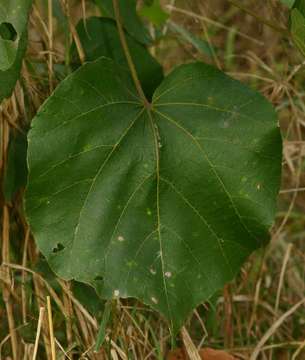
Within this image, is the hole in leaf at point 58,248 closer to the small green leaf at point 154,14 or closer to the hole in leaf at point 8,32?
the hole in leaf at point 8,32

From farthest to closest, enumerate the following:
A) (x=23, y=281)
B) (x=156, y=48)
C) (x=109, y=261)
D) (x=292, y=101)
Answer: (x=156, y=48) < (x=292, y=101) < (x=23, y=281) < (x=109, y=261)

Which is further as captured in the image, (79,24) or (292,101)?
(292,101)

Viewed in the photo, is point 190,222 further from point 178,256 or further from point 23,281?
point 23,281

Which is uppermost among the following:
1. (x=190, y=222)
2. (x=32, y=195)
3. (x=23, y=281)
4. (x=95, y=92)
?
(x=95, y=92)

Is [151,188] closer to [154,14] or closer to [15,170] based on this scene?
[15,170]

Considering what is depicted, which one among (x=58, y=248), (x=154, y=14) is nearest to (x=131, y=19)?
(x=154, y=14)

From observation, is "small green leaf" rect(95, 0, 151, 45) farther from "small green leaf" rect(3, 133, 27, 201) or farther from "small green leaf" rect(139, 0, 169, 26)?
"small green leaf" rect(3, 133, 27, 201)

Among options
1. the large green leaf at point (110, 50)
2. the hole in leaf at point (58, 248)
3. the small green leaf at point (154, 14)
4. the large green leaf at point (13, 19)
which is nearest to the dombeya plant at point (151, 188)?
the hole in leaf at point (58, 248)

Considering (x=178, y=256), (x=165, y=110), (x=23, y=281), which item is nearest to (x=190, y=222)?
(x=178, y=256)
